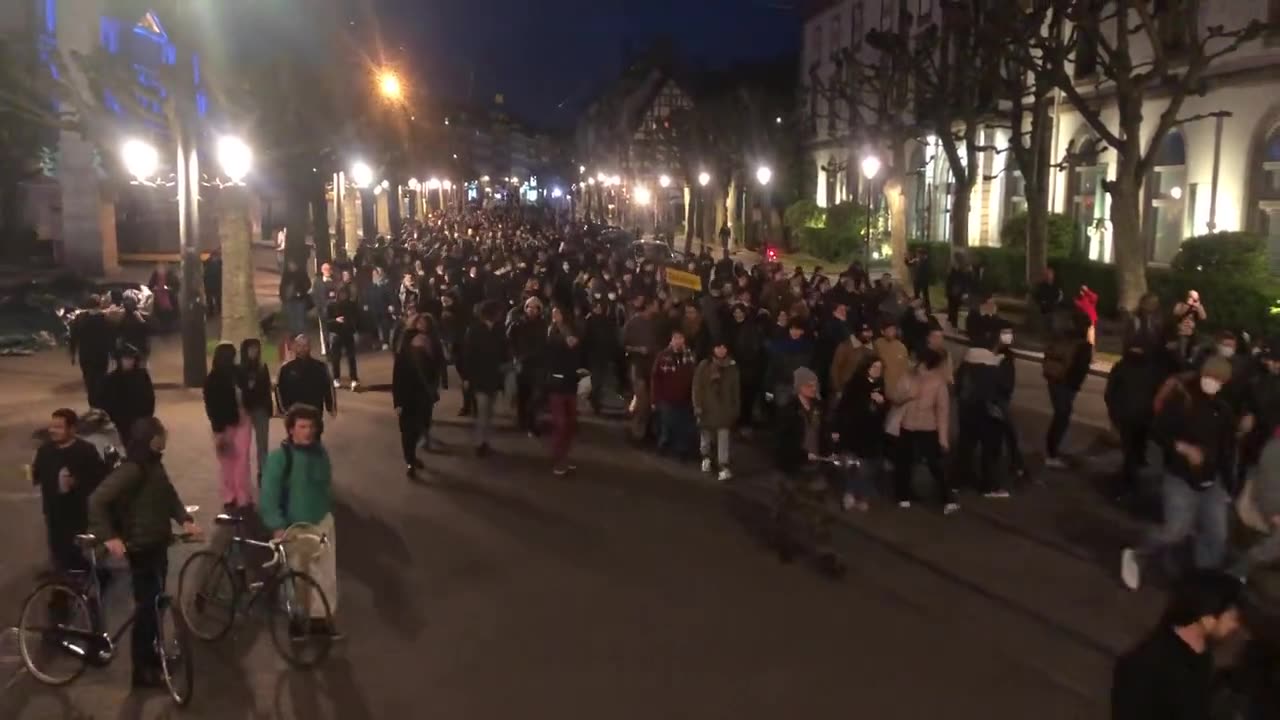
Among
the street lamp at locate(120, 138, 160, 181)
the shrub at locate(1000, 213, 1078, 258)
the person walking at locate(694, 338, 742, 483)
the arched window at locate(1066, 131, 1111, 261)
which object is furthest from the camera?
the arched window at locate(1066, 131, 1111, 261)

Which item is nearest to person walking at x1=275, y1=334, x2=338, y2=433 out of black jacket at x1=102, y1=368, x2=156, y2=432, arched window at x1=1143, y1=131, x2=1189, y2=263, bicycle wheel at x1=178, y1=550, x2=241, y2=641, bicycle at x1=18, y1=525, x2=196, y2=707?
black jacket at x1=102, y1=368, x2=156, y2=432

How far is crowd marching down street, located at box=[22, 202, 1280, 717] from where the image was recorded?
24.1 ft

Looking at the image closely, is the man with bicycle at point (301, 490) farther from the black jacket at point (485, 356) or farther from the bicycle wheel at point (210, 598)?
the black jacket at point (485, 356)

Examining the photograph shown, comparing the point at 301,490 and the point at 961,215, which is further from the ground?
the point at 961,215

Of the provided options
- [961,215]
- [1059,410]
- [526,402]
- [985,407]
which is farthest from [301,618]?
[961,215]

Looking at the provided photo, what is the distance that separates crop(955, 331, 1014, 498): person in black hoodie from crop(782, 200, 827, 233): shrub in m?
38.8

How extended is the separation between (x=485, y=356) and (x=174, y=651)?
261 inches

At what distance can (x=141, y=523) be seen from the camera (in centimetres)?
652

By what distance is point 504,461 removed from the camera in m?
12.7

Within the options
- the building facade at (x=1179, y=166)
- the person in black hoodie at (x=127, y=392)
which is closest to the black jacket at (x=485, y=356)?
the person in black hoodie at (x=127, y=392)

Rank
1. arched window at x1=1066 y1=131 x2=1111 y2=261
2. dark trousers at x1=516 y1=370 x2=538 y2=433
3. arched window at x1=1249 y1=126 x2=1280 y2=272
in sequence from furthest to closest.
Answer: arched window at x1=1066 y1=131 x2=1111 y2=261, arched window at x1=1249 y1=126 x2=1280 y2=272, dark trousers at x1=516 y1=370 x2=538 y2=433

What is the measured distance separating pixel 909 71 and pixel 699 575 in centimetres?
2712

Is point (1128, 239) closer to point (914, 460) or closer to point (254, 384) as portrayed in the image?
point (914, 460)

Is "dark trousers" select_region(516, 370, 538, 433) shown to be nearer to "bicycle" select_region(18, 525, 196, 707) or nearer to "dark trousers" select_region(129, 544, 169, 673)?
"bicycle" select_region(18, 525, 196, 707)
